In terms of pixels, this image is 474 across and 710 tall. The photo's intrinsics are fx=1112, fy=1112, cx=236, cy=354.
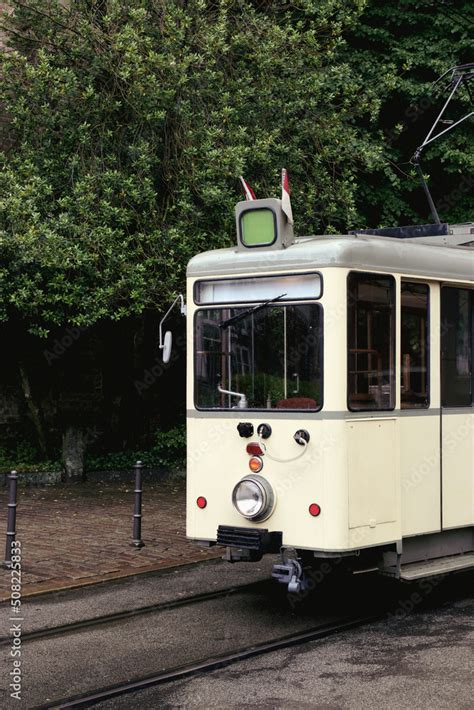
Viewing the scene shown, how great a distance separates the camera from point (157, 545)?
40.6 ft

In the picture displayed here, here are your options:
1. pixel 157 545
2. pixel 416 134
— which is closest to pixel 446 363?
pixel 157 545

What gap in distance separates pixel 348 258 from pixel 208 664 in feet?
10.2

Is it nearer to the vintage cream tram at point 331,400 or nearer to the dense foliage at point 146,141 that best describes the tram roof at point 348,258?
the vintage cream tram at point 331,400

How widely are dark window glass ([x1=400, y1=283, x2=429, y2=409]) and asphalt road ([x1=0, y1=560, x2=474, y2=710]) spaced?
180 cm

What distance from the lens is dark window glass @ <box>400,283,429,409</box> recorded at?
8812 mm

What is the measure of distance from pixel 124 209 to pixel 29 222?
1.37m

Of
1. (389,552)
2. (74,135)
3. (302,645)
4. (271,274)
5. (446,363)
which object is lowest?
(302,645)

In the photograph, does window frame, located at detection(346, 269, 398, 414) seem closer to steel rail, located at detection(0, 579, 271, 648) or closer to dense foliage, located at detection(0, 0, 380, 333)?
steel rail, located at detection(0, 579, 271, 648)

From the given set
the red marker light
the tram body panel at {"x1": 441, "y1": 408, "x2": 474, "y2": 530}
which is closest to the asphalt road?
the tram body panel at {"x1": 441, "y1": 408, "x2": 474, "y2": 530}

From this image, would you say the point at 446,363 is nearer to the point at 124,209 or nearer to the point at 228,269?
the point at 228,269

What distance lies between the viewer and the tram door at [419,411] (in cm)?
878

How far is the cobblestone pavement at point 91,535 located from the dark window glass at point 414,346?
3593 mm

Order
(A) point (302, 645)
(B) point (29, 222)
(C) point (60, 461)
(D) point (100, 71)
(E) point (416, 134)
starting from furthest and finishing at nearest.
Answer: (E) point (416, 134), (C) point (60, 461), (D) point (100, 71), (B) point (29, 222), (A) point (302, 645)

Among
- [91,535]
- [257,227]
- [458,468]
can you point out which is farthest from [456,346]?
[91,535]
